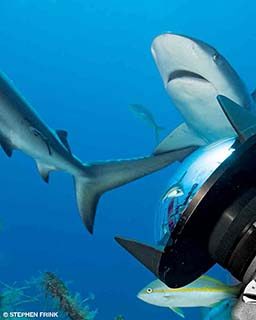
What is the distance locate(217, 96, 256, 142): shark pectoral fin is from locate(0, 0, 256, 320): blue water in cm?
2218

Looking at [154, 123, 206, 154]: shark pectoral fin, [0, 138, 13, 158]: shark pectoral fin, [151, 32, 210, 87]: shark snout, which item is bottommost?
[154, 123, 206, 154]: shark pectoral fin

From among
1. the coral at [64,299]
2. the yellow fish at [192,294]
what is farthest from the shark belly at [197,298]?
the coral at [64,299]

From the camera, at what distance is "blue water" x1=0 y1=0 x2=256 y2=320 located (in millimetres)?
23781

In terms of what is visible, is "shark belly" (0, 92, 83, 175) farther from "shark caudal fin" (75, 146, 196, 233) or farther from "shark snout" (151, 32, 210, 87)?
"shark snout" (151, 32, 210, 87)

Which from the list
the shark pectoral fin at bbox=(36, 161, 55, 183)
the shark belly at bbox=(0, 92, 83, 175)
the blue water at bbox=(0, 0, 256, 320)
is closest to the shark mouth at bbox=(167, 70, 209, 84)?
the shark belly at bbox=(0, 92, 83, 175)

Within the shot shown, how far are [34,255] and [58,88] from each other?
8780 mm

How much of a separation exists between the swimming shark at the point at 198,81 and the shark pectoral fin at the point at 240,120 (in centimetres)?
215

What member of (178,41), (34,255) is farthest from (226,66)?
(34,255)

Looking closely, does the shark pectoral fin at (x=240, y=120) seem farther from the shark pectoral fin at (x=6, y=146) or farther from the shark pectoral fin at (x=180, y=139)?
the shark pectoral fin at (x=180, y=139)

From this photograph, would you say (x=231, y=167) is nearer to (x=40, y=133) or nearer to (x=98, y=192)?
(x=40, y=133)

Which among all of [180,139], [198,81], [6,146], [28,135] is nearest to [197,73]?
[198,81]

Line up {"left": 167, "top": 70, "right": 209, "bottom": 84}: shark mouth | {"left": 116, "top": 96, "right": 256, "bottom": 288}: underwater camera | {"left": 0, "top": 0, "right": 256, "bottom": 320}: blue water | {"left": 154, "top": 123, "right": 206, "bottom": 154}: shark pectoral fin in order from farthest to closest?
{"left": 0, "top": 0, "right": 256, "bottom": 320}: blue water
{"left": 154, "top": 123, "right": 206, "bottom": 154}: shark pectoral fin
{"left": 167, "top": 70, "right": 209, "bottom": 84}: shark mouth
{"left": 116, "top": 96, "right": 256, "bottom": 288}: underwater camera

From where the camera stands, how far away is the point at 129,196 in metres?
27.5

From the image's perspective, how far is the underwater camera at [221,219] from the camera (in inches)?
25.9
